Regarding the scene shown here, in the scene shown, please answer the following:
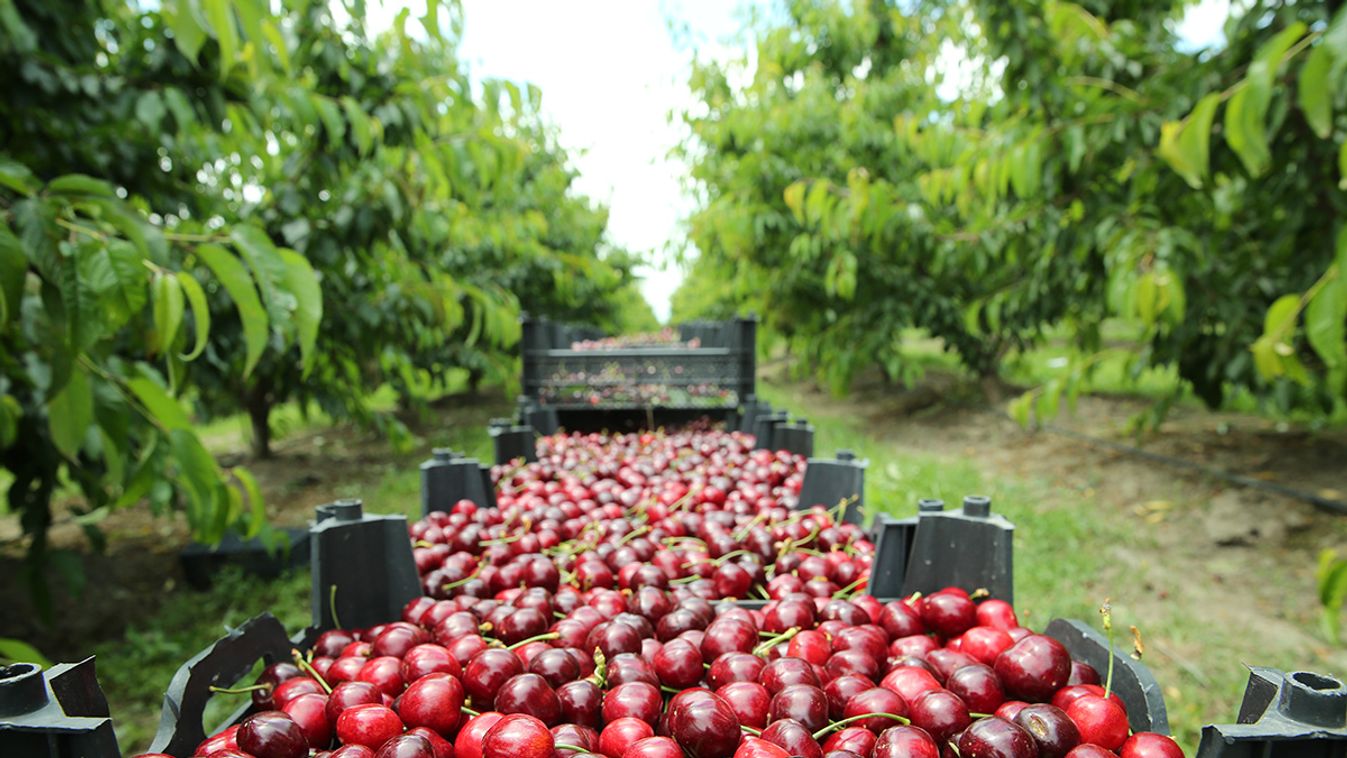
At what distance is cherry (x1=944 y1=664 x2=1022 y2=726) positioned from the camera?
3.11 feet

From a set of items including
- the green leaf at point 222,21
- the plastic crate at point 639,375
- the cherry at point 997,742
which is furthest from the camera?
the plastic crate at point 639,375

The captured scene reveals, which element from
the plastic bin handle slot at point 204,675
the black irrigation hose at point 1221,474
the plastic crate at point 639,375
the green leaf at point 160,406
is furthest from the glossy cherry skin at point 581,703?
the black irrigation hose at point 1221,474

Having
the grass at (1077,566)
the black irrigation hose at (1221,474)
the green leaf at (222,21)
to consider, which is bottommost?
the grass at (1077,566)

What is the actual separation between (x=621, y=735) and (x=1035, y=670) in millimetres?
540

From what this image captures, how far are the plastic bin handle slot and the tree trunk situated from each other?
247 inches

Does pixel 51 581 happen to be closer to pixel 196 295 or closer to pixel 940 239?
pixel 196 295

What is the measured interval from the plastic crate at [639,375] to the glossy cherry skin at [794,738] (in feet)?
9.39

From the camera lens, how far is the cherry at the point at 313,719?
0.93 meters

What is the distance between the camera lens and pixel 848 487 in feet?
6.47

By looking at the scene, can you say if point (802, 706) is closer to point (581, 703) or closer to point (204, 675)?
point (581, 703)

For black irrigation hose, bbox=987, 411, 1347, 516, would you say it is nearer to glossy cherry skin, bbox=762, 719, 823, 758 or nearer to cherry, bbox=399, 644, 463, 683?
glossy cherry skin, bbox=762, 719, 823, 758

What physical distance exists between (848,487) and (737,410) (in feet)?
6.02

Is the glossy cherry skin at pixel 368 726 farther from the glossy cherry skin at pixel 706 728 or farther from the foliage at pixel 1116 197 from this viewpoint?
the foliage at pixel 1116 197

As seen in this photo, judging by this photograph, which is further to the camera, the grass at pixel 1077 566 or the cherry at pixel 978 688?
the grass at pixel 1077 566
